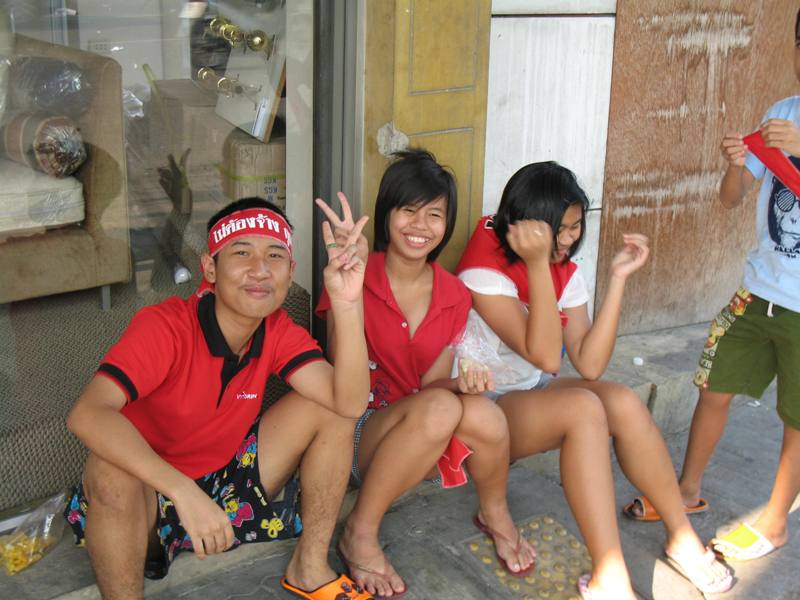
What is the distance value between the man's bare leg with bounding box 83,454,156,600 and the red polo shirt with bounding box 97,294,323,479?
21cm

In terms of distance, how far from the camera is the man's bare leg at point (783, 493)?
9.91 feet

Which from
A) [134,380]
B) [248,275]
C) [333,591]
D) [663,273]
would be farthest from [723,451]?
[134,380]

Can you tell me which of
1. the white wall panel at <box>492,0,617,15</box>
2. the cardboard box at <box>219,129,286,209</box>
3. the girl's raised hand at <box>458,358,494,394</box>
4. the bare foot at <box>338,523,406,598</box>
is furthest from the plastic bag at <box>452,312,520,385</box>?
the white wall panel at <box>492,0,617,15</box>

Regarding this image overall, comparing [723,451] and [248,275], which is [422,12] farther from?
[723,451]

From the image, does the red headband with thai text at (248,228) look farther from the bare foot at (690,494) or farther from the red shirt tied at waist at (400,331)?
the bare foot at (690,494)

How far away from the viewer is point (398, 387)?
114 inches

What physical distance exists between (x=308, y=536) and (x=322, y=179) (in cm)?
131

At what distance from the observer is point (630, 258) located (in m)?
2.85

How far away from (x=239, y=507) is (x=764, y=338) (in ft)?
5.79

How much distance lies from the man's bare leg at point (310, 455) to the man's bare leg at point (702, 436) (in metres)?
1.34

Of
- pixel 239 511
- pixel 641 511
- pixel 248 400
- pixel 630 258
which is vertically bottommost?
pixel 641 511

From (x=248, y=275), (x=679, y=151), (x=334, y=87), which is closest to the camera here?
(x=248, y=275)

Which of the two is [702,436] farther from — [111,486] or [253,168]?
[111,486]

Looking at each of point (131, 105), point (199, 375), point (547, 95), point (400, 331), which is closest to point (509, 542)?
point (400, 331)
